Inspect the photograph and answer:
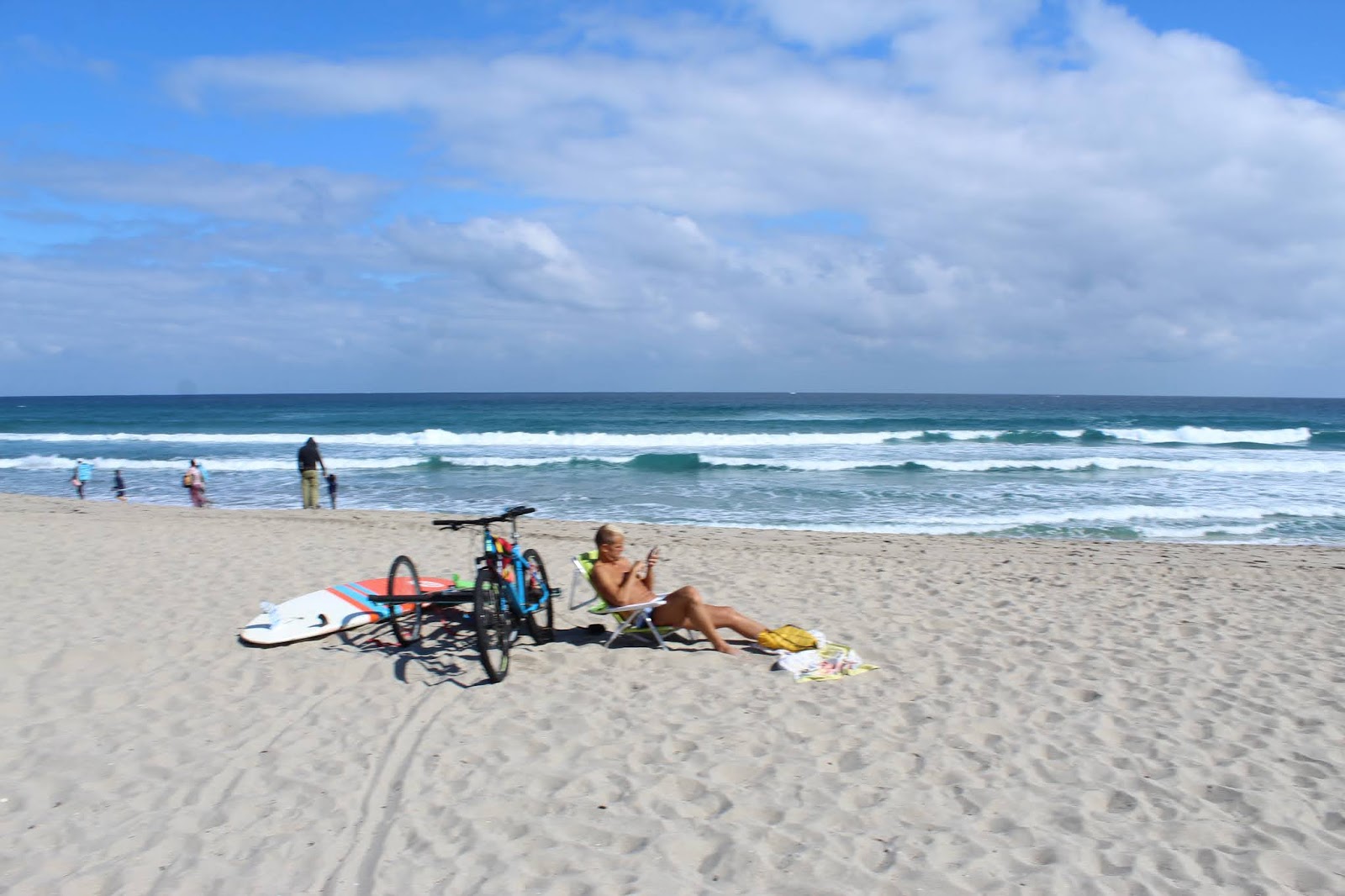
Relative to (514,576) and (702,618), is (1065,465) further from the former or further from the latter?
(514,576)

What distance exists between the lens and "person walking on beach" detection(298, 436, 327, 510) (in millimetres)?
15789

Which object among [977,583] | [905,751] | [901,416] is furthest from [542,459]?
[901,416]

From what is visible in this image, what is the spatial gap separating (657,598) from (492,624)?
1229 millimetres

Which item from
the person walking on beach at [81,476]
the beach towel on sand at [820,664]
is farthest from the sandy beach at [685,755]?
the person walking on beach at [81,476]

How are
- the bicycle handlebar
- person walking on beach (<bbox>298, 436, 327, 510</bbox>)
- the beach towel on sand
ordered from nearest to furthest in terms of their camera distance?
1. the beach towel on sand
2. the bicycle handlebar
3. person walking on beach (<bbox>298, 436, 327, 510</bbox>)

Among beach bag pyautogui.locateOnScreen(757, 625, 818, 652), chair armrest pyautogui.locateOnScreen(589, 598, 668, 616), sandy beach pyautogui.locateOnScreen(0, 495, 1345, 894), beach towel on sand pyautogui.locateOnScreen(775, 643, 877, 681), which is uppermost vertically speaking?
chair armrest pyautogui.locateOnScreen(589, 598, 668, 616)

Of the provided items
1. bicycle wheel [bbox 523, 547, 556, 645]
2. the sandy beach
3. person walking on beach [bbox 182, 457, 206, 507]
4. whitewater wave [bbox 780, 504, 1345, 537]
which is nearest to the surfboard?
the sandy beach

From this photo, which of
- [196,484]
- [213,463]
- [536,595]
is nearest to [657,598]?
[536,595]

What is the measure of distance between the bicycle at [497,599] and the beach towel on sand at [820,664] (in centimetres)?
174

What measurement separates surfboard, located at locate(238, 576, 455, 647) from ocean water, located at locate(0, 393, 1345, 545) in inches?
362

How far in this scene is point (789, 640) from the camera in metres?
5.78

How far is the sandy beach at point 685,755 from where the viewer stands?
10.5ft

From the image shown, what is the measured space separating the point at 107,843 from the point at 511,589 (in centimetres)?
263

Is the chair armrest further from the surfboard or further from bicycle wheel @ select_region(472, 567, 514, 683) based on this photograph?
the surfboard
